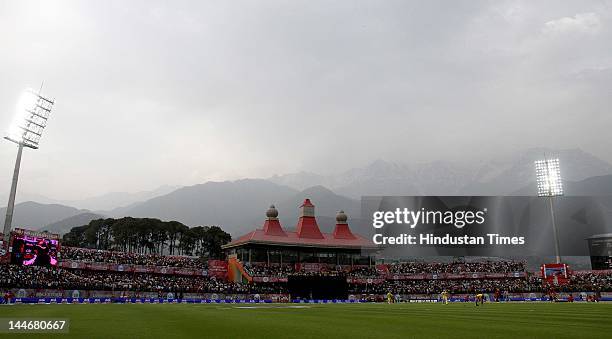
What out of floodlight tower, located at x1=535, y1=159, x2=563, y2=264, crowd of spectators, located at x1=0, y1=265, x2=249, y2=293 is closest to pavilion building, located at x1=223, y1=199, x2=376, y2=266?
crowd of spectators, located at x1=0, y1=265, x2=249, y2=293

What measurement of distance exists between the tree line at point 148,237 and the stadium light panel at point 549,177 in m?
96.1

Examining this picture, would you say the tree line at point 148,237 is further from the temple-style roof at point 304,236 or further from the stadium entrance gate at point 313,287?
the stadium entrance gate at point 313,287

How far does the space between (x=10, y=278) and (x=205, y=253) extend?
101 metres

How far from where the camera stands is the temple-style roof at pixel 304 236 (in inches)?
3420

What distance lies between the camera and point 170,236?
465 ft

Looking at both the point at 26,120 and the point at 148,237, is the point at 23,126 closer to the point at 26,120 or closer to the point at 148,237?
the point at 26,120

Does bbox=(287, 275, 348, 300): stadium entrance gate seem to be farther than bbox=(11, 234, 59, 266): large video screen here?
Yes

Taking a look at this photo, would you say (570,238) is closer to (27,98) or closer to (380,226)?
(380,226)

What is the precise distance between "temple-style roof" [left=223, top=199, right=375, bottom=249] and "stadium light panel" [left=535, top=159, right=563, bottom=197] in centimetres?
3361

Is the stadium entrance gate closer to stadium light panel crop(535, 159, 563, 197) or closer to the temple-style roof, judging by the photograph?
the temple-style roof

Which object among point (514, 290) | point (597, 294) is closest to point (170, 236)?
point (514, 290)

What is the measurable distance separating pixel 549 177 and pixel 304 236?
4715 centimetres

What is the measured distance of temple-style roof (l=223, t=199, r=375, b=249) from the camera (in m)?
86.9

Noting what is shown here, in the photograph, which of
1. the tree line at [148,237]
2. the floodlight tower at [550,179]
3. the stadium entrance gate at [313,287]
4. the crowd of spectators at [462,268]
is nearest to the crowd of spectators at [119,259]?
the stadium entrance gate at [313,287]
